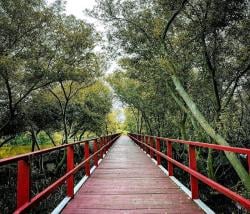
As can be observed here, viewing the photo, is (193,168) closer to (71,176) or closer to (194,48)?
(71,176)

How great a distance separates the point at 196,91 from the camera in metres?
15.6

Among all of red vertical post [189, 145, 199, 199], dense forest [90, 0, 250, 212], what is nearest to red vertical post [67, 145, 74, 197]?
red vertical post [189, 145, 199, 199]

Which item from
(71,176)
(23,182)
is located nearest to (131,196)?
(71,176)

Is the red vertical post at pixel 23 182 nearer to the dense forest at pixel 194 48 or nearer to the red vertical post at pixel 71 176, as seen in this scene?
the red vertical post at pixel 71 176

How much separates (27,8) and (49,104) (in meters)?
12.1

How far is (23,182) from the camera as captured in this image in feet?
12.2

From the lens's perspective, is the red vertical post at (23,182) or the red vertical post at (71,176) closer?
the red vertical post at (23,182)

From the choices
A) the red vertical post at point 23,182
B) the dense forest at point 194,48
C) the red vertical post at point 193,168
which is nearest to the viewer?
the red vertical post at point 23,182

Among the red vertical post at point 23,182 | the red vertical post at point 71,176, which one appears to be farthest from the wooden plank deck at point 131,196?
the red vertical post at point 23,182

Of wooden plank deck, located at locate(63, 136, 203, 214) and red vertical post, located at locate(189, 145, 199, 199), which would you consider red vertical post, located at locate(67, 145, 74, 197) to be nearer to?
wooden plank deck, located at locate(63, 136, 203, 214)

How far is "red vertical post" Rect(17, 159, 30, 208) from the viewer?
366 centimetres

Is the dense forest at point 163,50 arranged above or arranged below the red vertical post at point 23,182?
above

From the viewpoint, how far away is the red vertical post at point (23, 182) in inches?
144

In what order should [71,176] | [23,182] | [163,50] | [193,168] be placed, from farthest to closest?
[163,50], [71,176], [193,168], [23,182]
